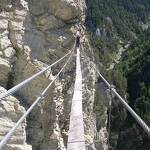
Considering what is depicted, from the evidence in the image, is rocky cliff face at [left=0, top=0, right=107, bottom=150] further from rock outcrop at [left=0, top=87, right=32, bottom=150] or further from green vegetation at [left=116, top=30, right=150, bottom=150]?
green vegetation at [left=116, top=30, right=150, bottom=150]

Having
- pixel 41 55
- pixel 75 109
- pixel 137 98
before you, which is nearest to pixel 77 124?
pixel 75 109

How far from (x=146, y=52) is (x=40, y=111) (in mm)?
85970

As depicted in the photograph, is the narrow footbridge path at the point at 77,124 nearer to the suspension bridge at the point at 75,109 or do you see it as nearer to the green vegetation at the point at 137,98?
the suspension bridge at the point at 75,109

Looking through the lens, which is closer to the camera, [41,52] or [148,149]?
[41,52]

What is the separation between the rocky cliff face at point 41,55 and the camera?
17308 mm

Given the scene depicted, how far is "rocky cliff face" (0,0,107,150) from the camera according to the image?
681 inches

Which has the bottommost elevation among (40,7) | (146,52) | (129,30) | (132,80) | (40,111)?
(40,111)

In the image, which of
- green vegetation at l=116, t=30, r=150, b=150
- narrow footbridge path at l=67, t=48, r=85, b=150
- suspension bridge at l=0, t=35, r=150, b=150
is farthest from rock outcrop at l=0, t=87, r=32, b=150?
green vegetation at l=116, t=30, r=150, b=150

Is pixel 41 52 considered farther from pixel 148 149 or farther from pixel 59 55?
pixel 148 149

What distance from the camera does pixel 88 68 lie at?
22.2 metres

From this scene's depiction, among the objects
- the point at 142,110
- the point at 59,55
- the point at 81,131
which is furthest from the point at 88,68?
the point at 142,110

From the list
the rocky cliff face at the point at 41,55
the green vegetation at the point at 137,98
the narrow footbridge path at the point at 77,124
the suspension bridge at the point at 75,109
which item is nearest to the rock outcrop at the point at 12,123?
the suspension bridge at the point at 75,109

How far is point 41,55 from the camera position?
1859 cm

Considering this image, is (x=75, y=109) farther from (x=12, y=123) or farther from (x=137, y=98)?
(x=137, y=98)
